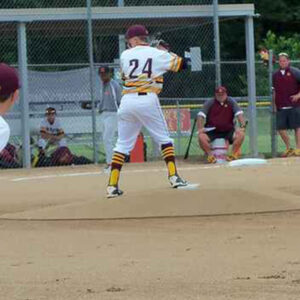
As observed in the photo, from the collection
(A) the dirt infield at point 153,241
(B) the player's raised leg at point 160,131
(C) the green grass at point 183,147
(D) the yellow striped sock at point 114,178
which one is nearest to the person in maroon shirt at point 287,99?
(C) the green grass at point 183,147

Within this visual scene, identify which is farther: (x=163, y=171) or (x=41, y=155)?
(x=41, y=155)

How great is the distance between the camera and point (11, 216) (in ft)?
35.0

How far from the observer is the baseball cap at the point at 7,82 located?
16.3ft

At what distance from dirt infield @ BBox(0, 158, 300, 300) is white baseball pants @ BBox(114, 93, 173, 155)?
70 cm

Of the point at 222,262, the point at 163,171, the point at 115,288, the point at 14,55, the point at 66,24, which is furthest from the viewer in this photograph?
the point at 14,55

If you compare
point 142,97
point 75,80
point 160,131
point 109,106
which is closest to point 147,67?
point 142,97

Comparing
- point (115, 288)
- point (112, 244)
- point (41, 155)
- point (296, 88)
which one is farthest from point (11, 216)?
point (296, 88)

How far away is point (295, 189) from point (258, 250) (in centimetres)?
420

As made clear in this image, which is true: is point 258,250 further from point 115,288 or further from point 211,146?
point 211,146

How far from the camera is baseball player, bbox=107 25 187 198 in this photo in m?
11.2

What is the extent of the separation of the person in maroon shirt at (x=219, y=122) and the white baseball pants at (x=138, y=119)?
5.96m

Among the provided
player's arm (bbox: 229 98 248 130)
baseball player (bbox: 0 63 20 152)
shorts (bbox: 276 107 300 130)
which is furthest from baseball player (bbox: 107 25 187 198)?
shorts (bbox: 276 107 300 130)

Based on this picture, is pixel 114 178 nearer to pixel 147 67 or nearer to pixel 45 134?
pixel 147 67

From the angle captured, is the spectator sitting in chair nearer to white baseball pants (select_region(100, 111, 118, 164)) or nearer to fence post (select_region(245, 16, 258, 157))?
white baseball pants (select_region(100, 111, 118, 164))
